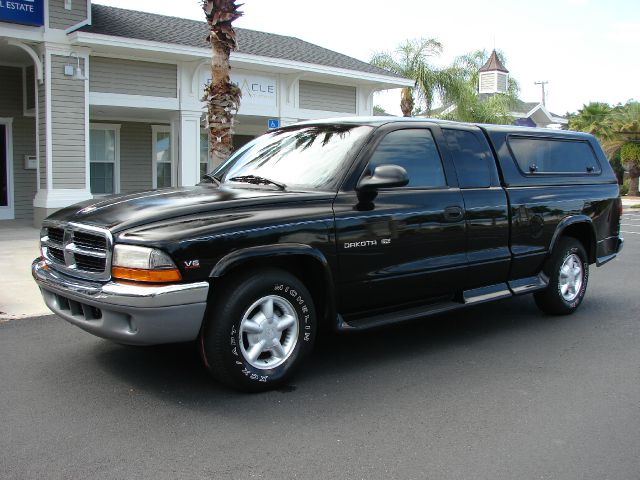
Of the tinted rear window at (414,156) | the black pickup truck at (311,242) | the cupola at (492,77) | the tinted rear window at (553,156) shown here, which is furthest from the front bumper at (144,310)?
the cupola at (492,77)

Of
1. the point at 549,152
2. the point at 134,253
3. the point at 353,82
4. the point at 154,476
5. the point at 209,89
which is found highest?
the point at 353,82

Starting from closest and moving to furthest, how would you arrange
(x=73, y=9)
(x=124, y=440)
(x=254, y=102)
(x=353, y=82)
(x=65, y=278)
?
(x=124, y=440), (x=65, y=278), (x=73, y=9), (x=254, y=102), (x=353, y=82)

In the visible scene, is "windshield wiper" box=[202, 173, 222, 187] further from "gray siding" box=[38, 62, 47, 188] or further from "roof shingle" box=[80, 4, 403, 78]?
"gray siding" box=[38, 62, 47, 188]

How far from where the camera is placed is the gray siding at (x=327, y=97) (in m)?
18.4

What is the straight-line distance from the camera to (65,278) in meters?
4.50

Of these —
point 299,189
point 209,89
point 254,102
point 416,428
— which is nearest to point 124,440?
point 416,428

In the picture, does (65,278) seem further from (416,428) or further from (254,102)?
(254,102)

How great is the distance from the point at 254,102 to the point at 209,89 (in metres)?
6.94

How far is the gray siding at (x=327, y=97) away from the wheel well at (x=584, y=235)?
40.2ft

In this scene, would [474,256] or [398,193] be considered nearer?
[398,193]

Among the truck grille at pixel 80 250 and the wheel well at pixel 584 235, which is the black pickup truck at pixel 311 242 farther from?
the wheel well at pixel 584 235

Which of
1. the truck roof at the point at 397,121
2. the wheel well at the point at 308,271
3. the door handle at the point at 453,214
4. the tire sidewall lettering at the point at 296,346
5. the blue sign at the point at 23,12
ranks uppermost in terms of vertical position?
the blue sign at the point at 23,12

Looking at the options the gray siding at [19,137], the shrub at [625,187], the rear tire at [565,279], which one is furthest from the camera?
the shrub at [625,187]

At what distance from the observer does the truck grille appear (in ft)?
13.7
